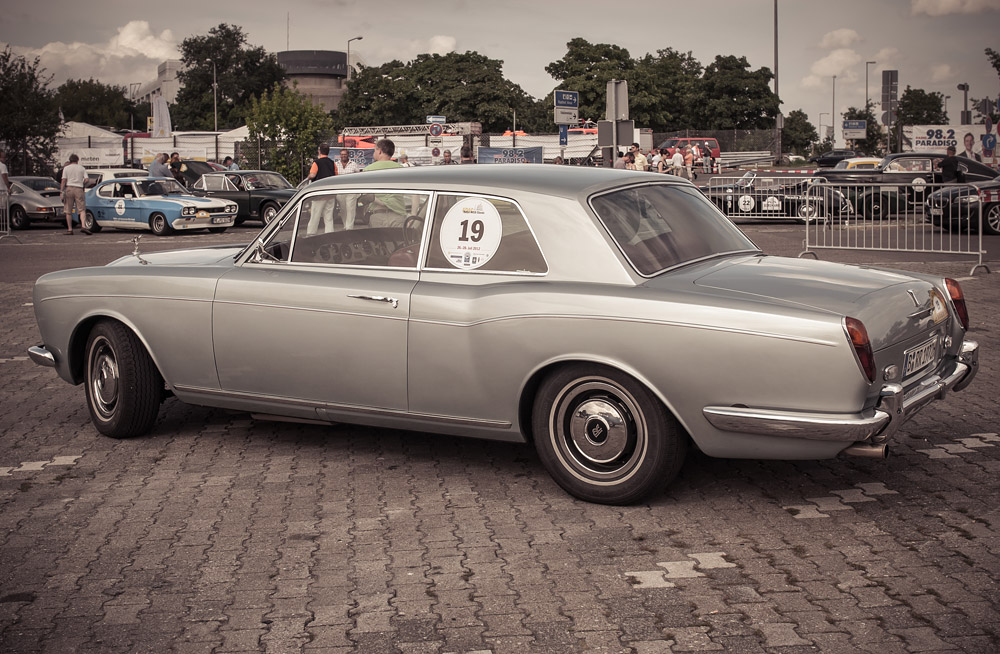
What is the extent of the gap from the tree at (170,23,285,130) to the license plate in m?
120

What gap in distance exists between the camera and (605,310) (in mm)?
4785

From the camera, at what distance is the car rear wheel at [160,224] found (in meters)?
24.9

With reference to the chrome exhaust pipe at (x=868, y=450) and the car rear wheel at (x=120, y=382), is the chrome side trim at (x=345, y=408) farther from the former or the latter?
the chrome exhaust pipe at (x=868, y=450)

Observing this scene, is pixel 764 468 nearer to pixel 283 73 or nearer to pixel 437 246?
pixel 437 246

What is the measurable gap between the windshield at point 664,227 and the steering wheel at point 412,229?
0.92 meters

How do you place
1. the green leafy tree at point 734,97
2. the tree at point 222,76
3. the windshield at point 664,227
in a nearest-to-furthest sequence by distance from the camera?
the windshield at point 664,227
the green leafy tree at point 734,97
the tree at point 222,76

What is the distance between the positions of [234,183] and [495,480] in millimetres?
23590

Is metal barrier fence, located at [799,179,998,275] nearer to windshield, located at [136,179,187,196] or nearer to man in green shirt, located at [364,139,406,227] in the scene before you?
man in green shirt, located at [364,139,406,227]

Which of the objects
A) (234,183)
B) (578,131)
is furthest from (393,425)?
(578,131)

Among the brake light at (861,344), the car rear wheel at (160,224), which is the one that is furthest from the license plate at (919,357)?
the car rear wheel at (160,224)

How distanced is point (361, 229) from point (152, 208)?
20.7 m

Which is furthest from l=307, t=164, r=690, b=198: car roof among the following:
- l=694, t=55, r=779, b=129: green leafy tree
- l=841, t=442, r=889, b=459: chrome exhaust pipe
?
l=694, t=55, r=779, b=129: green leafy tree

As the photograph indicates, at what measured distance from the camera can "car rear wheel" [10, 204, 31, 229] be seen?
2798 centimetres

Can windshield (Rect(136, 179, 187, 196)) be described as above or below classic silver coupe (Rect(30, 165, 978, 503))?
above
